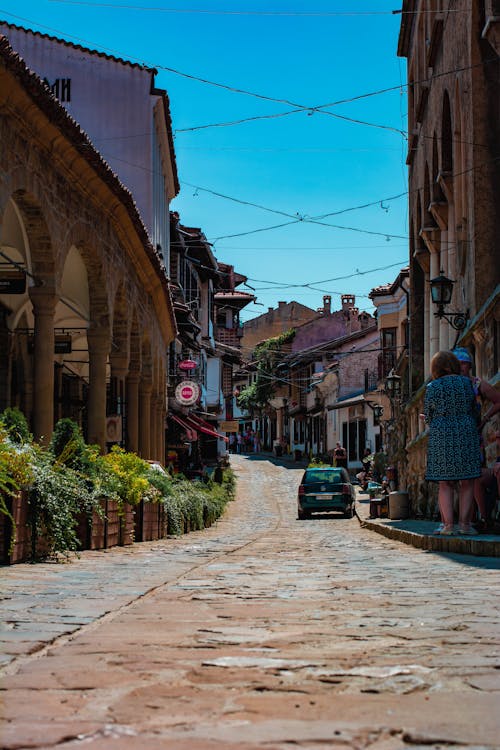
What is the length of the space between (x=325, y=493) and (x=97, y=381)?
12.9 metres

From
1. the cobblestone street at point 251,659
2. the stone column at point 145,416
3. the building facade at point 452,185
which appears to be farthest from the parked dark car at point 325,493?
the cobblestone street at point 251,659

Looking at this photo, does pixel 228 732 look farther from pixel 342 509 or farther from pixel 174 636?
pixel 342 509

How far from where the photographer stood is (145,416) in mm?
26844

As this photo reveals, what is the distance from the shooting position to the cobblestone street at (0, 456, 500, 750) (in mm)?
2996

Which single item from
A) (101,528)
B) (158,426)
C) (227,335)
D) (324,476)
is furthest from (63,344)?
(227,335)

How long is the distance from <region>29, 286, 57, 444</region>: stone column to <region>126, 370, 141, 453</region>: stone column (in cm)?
951

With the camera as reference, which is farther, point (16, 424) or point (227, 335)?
point (227, 335)

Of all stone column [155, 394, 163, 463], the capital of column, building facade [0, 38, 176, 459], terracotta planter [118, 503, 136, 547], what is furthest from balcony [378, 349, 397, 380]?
terracotta planter [118, 503, 136, 547]

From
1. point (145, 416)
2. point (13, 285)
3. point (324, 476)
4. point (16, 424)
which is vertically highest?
point (13, 285)

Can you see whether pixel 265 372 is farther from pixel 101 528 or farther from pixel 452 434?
pixel 452 434

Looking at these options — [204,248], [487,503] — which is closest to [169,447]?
[204,248]

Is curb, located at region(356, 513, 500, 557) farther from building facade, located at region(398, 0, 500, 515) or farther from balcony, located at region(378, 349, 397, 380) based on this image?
balcony, located at region(378, 349, 397, 380)

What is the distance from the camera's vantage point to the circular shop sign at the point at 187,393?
1481 inches

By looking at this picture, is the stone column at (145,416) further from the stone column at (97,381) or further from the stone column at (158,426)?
the stone column at (97,381)
